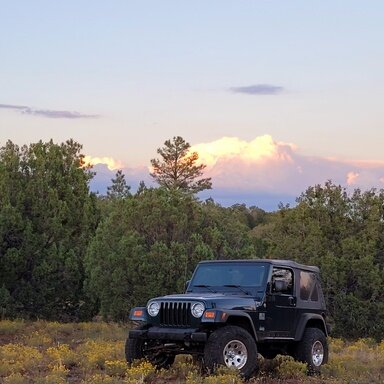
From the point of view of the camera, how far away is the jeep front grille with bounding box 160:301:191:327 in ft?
37.9

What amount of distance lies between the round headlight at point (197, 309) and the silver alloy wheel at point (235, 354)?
0.64 metres

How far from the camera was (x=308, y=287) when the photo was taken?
13.4 m

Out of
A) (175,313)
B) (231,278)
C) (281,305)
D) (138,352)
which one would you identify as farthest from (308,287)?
(138,352)

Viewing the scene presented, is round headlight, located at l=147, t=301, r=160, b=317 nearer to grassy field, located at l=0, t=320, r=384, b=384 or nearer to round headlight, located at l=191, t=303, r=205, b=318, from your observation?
round headlight, located at l=191, t=303, r=205, b=318

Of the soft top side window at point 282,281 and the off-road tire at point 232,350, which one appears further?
the soft top side window at point 282,281

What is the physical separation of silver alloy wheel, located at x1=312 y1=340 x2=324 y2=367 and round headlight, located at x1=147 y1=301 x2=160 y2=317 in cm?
310

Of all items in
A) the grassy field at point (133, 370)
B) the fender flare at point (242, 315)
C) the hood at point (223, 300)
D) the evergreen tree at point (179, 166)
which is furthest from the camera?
the evergreen tree at point (179, 166)

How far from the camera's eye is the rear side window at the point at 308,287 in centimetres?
1324

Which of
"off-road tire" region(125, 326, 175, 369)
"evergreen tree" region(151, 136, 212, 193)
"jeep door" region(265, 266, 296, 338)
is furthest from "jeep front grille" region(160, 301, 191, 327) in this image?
"evergreen tree" region(151, 136, 212, 193)

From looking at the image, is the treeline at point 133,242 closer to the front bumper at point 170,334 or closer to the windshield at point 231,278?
the windshield at point 231,278

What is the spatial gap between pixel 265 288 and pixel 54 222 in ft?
47.4

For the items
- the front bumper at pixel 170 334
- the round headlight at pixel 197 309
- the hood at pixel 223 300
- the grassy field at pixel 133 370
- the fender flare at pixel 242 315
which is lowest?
the grassy field at pixel 133 370

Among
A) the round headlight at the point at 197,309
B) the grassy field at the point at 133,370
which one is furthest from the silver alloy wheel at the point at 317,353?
the round headlight at the point at 197,309

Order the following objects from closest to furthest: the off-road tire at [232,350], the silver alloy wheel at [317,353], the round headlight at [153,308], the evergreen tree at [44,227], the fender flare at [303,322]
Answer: the off-road tire at [232,350], the round headlight at [153,308], the fender flare at [303,322], the silver alloy wheel at [317,353], the evergreen tree at [44,227]
